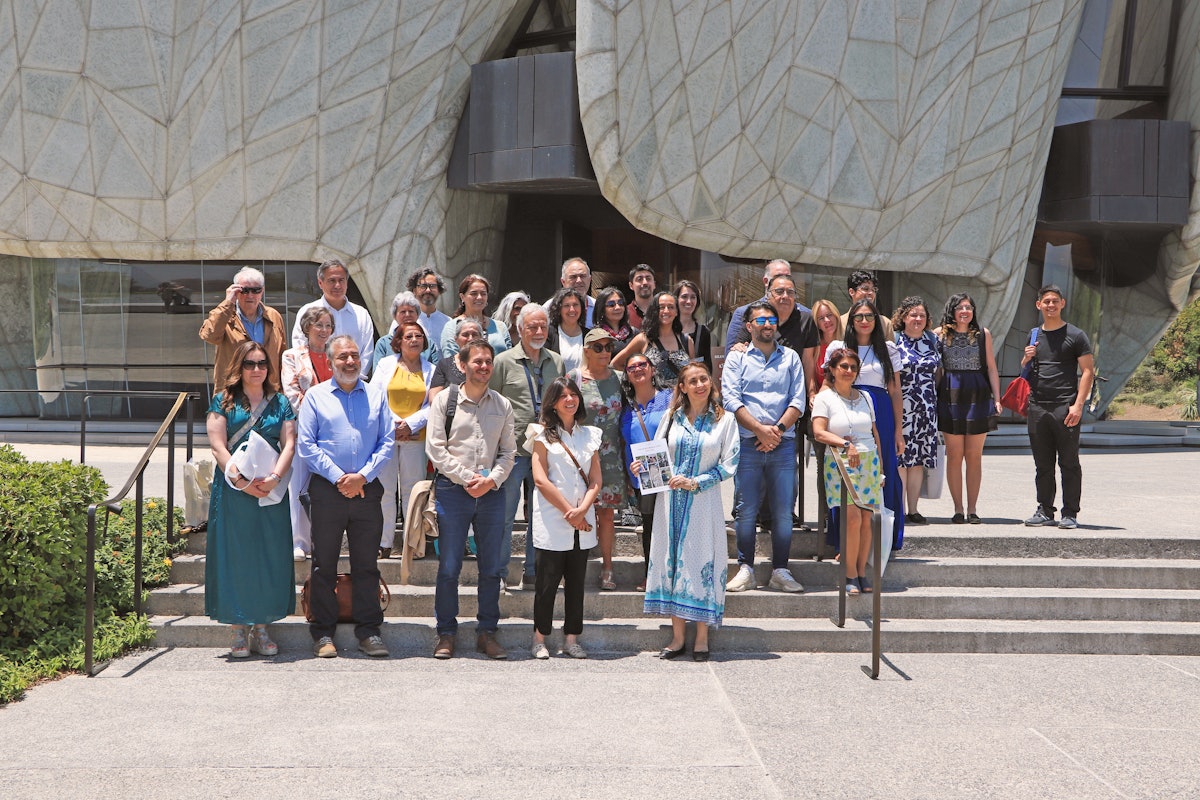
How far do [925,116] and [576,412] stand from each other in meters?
13.4

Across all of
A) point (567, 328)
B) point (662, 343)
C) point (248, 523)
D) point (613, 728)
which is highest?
point (567, 328)

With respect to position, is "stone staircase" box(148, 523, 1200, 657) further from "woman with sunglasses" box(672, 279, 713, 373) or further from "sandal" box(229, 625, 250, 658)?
"woman with sunglasses" box(672, 279, 713, 373)

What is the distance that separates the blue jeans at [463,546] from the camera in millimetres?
7238

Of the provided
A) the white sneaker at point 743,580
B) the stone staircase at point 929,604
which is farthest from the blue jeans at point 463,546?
the white sneaker at point 743,580

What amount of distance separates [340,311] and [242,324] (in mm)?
837

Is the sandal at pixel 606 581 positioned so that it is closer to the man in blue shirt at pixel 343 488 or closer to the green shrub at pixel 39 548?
the man in blue shirt at pixel 343 488

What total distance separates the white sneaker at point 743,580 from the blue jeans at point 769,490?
68 mm

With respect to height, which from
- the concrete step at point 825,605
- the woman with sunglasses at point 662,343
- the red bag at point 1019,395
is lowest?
the concrete step at point 825,605

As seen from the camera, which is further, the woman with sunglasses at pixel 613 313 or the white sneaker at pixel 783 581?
the woman with sunglasses at pixel 613 313

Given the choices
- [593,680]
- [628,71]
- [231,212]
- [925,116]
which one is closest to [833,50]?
[925,116]

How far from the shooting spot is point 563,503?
720 centimetres

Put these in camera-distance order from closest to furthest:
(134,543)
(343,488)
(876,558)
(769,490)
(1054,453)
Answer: (876,558) < (343,488) < (769,490) < (134,543) < (1054,453)

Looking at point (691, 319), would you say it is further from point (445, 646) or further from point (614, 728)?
point (614, 728)

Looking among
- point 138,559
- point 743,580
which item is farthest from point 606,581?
point 138,559
